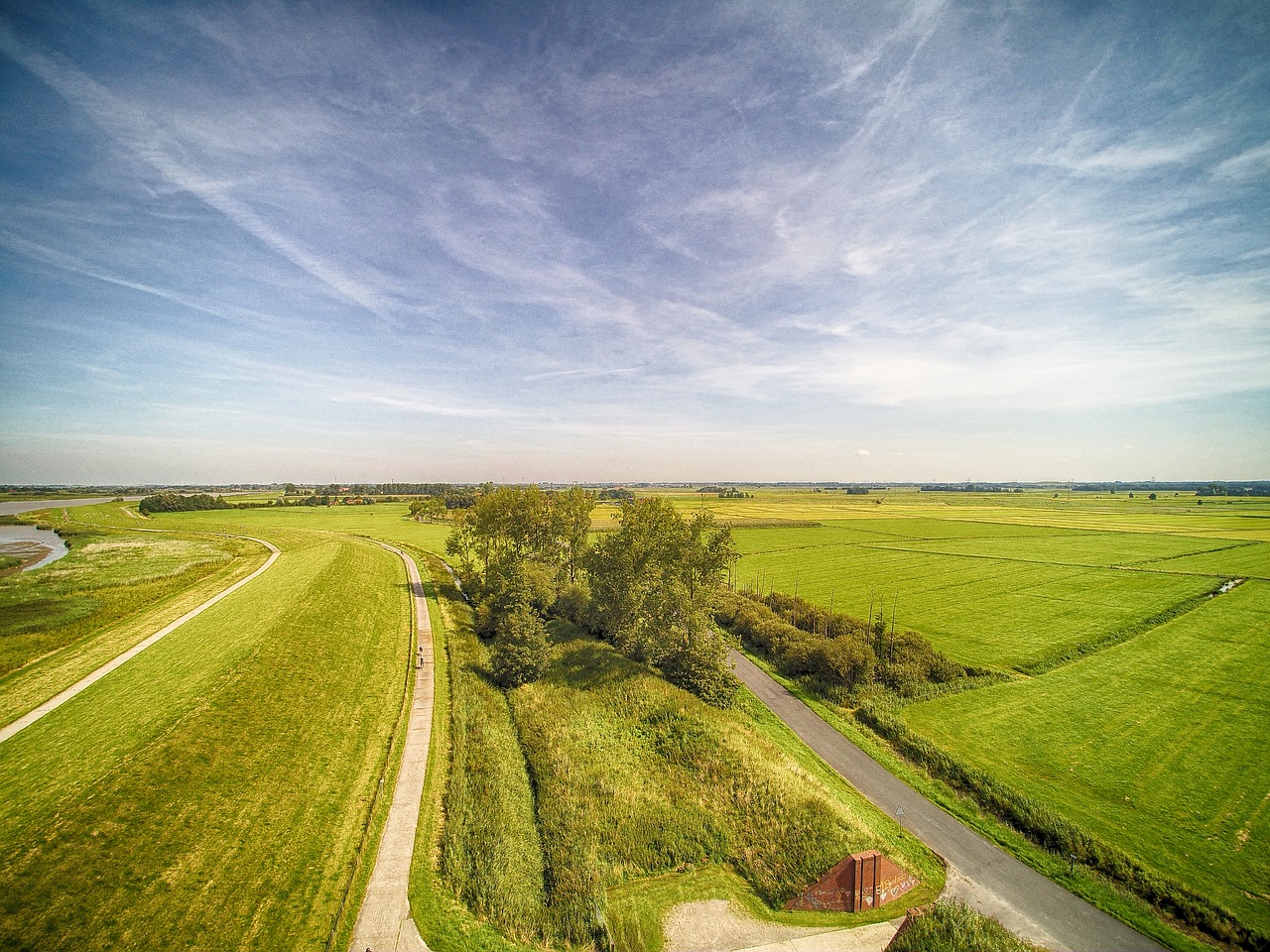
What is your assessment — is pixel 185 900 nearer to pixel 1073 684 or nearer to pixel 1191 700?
pixel 1073 684

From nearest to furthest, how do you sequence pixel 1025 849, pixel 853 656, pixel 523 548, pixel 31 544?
pixel 1025 849 → pixel 853 656 → pixel 523 548 → pixel 31 544

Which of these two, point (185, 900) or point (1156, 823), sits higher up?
point (185, 900)

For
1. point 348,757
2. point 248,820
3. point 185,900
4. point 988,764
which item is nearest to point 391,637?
point 348,757

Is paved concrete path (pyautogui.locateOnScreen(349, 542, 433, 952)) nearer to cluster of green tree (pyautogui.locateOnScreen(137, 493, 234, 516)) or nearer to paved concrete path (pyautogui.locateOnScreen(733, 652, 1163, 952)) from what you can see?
paved concrete path (pyautogui.locateOnScreen(733, 652, 1163, 952))

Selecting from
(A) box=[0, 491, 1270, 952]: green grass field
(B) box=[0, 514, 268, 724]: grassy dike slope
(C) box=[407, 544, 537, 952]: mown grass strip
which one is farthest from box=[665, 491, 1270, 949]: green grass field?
(B) box=[0, 514, 268, 724]: grassy dike slope

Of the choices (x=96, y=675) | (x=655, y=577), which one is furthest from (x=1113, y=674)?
(x=96, y=675)

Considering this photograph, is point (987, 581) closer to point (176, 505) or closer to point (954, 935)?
point (954, 935)

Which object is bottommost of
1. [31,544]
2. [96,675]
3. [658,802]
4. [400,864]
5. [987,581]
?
[658,802]
